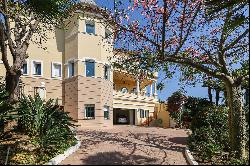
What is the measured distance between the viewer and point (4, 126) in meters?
17.0

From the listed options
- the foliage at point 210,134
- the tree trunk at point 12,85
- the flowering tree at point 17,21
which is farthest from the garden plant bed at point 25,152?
the foliage at point 210,134

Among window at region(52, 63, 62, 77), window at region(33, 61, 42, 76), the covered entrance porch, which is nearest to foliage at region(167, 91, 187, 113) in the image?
the covered entrance porch

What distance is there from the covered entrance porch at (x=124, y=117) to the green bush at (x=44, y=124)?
82.7 ft

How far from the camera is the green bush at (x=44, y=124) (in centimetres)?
1400

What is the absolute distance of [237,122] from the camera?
1337cm

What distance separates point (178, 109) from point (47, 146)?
78.0 ft

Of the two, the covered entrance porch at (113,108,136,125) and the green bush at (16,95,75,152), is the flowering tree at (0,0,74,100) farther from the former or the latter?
the covered entrance porch at (113,108,136,125)

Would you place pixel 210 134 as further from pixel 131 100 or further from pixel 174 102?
pixel 131 100

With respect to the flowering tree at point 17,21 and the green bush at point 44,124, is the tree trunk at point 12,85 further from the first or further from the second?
the green bush at point 44,124

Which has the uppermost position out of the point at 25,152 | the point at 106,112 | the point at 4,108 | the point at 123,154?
the point at 4,108

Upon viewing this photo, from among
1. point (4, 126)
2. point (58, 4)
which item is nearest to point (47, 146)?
point (4, 126)

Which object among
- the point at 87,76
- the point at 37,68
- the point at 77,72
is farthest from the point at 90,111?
the point at 37,68

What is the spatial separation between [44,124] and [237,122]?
27.1 feet

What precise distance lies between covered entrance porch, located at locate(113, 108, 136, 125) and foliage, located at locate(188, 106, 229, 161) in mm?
24139
